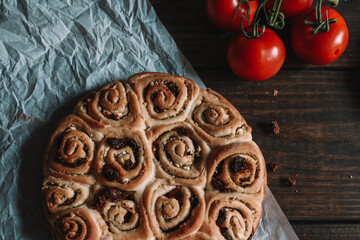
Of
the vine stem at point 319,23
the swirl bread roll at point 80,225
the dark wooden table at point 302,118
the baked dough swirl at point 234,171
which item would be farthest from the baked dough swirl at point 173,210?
the vine stem at point 319,23

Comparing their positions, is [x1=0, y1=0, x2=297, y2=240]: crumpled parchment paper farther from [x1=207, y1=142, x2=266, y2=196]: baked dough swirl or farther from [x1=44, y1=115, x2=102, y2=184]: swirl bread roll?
[x1=207, y1=142, x2=266, y2=196]: baked dough swirl

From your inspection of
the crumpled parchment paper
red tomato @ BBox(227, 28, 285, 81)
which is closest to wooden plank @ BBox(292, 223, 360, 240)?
the crumpled parchment paper

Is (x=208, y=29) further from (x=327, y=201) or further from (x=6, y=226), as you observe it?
(x=6, y=226)

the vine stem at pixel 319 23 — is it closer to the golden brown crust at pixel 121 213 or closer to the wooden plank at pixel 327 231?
the wooden plank at pixel 327 231

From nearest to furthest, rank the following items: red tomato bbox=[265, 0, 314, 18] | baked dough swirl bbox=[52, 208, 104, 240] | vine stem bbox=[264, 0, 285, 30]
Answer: baked dough swirl bbox=[52, 208, 104, 240] < vine stem bbox=[264, 0, 285, 30] < red tomato bbox=[265, 0, 314, 18]

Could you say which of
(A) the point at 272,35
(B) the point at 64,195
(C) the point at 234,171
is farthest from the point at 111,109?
(A) the point at 272,35

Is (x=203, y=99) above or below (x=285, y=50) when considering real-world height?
above

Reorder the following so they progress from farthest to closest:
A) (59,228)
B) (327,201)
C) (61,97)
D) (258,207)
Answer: (327,201)
(61,97)
(258,207)
(59,228)

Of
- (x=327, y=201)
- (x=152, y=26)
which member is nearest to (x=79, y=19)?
(x=152, y=26)
